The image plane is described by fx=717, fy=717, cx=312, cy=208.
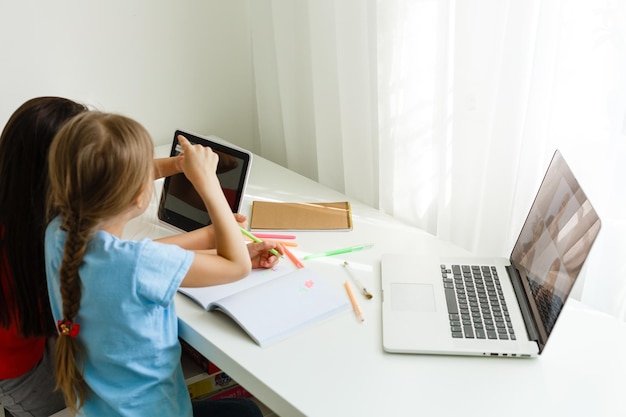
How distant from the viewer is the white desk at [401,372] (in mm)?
1052

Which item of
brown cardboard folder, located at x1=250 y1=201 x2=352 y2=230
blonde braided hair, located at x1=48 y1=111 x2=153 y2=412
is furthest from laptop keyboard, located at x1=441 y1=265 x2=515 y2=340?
blonde braided hair, located at x1=48 y1=111 x2=153 y2=412

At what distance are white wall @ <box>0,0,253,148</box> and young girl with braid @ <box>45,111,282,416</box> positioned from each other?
2.78ft

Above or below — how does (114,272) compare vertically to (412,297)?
above

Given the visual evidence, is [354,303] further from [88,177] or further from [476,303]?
[88,177]

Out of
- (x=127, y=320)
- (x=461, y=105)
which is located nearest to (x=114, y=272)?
(x=127, y=320)

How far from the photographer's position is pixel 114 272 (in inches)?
42.6

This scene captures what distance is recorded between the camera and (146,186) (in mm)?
1109

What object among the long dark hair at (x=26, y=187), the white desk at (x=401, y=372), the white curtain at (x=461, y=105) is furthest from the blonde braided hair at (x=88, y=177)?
the white curtain at (x=461, y=105)

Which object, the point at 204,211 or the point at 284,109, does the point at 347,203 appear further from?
the point at 284,109

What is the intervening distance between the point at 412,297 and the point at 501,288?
165 mm

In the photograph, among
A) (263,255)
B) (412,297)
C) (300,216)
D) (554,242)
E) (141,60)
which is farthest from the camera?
(141,60)

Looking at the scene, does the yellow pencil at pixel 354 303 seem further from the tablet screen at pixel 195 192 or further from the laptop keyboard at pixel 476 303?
the tablet screen at pixel 195 192

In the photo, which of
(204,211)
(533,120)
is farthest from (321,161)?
(533,120)

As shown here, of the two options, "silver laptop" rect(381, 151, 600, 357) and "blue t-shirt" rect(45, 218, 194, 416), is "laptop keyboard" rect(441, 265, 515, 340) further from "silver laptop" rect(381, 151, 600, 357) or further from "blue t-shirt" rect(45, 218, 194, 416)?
"blue t-shirt" rect(45, 218, 194, 416)
